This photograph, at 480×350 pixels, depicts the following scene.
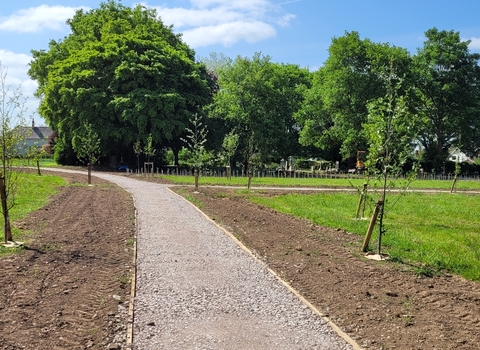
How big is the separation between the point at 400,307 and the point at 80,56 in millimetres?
45382

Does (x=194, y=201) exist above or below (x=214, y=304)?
above

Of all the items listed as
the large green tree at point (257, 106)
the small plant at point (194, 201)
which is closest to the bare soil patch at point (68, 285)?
the small plant at point (194, 201)

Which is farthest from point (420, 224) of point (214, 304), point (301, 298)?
point (214, 304)

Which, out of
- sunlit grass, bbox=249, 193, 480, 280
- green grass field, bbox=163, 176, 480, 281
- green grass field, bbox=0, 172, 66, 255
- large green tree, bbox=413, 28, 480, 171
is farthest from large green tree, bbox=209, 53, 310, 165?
green grass field, bbox=0, 172, 66, 255

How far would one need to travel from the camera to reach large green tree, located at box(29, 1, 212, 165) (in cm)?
4178

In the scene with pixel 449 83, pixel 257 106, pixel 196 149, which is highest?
pixel 449 83

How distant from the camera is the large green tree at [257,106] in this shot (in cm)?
4909

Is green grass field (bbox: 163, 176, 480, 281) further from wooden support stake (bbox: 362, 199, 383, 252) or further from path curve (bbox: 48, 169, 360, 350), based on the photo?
path curve (bbox: 48, 169, 360, 350)

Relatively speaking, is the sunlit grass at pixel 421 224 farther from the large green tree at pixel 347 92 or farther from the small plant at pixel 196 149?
the large green tree at pixel 347 92

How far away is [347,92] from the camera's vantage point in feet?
169

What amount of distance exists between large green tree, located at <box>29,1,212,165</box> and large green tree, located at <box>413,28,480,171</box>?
2600 centimetres

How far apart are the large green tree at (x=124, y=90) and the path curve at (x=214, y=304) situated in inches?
1231

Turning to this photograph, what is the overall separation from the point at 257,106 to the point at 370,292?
43.2 meters

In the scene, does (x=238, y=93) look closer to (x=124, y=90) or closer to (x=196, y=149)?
(x=124, y=90)
